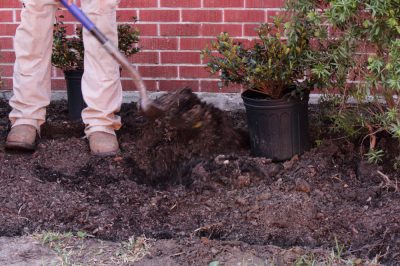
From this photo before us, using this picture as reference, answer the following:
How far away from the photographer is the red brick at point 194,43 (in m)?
5.72

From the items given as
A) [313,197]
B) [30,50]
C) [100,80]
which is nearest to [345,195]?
[313,197]

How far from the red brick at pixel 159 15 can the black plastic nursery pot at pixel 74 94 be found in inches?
26.1

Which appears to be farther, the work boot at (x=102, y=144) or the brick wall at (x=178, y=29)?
the brick wall at (x=178, y=29)

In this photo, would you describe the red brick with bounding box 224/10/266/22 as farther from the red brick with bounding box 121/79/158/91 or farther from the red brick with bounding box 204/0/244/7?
the red brick with bounding box 121/79/158/91

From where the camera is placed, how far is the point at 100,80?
4902 mm

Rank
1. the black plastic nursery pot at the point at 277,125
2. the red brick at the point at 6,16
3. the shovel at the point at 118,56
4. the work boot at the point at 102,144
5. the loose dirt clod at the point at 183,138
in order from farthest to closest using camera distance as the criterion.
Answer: the red brick at the point at 6,16 < the work boot at the point at 102,144 < the loose dirt clod at the point at 183,138 < the black plastic nursery pot at the point at 277,125 < the shovel at the point at 118,56

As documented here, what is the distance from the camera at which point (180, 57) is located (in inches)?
229

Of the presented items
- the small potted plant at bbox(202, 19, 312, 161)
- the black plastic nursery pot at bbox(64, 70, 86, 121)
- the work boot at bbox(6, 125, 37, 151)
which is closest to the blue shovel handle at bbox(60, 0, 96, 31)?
the small potted plant at bbox(202, 19, 312, 161)

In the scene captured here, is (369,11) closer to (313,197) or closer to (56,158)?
(313,197)

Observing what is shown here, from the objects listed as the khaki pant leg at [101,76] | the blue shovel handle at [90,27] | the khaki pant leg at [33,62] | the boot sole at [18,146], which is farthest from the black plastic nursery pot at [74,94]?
the blue shovel handle at [90,27]

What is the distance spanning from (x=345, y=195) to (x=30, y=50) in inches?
85.6

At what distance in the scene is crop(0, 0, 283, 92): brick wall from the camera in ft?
18.5

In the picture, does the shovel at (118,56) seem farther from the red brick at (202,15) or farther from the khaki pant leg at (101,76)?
the red brick at (202,15)

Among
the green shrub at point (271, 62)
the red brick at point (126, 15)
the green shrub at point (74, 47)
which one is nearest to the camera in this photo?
the green shrub at point (271, 62)
